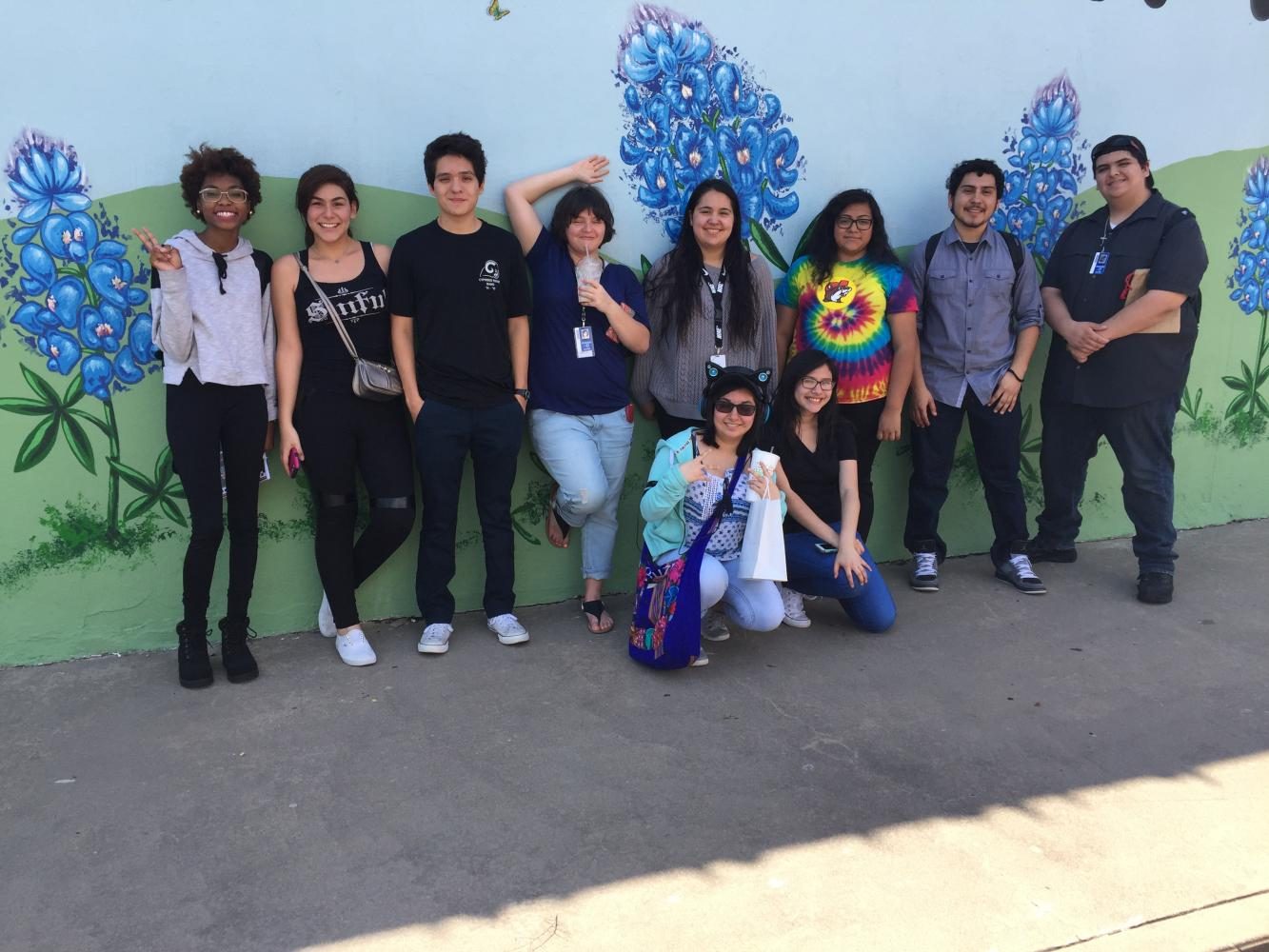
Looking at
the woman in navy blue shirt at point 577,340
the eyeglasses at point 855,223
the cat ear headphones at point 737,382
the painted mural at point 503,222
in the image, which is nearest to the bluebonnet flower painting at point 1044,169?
the painted mural at point 503,222

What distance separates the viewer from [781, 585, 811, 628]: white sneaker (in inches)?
169

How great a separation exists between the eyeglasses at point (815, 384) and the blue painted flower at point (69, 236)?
8.99ft

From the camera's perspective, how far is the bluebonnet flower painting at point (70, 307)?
3525mm

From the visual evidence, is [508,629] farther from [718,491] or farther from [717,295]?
[717,295]

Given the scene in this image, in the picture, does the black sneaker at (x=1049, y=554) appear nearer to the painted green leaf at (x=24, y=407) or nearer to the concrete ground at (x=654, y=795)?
the concrete ground at (x=654, y=795)

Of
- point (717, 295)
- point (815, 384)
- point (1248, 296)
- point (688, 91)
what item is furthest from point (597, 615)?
point (1248, 296)

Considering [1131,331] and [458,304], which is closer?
[458,304]

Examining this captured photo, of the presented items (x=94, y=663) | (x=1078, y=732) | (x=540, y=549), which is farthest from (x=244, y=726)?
(x=1078, y=732)

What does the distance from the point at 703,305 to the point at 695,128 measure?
2.73 feet

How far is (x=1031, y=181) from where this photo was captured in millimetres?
4996

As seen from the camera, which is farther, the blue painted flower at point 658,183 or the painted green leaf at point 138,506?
the blue painted flower at point 658,183

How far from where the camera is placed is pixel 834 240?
4.44m

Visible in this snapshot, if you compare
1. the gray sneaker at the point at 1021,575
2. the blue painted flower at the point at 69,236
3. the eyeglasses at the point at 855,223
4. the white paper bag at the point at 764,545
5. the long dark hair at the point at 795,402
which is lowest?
the gray sneaker at the point at 1021,575

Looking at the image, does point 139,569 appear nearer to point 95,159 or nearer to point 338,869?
point 95,159
